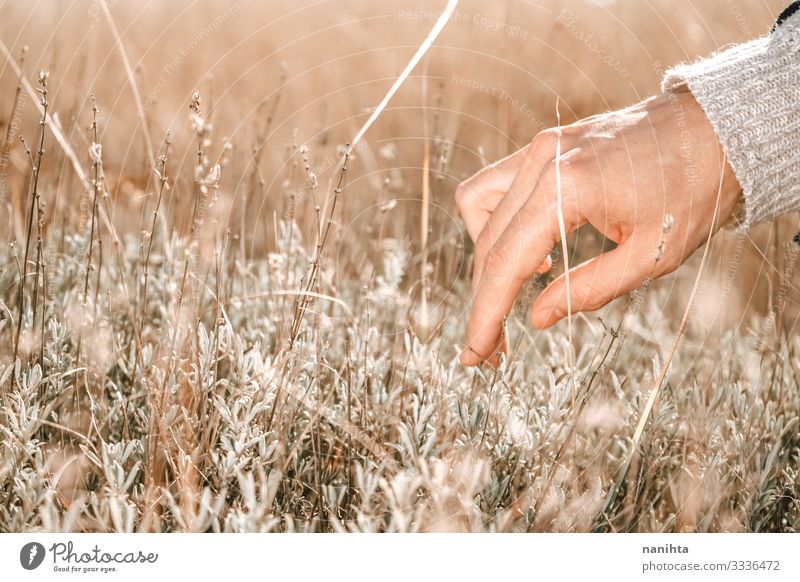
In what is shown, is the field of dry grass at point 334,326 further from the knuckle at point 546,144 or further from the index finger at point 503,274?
the knuckle at point 546,144

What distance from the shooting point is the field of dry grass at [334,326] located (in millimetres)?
1118

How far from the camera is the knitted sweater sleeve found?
1185mm

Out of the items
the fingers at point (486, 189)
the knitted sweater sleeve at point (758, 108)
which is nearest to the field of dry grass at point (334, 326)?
the fingers at point (486, 189)

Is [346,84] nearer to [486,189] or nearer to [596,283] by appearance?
[486,189]

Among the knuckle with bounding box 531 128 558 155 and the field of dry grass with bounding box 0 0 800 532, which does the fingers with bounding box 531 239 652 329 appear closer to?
the field of dry grass with bounding box 0 0 800 532

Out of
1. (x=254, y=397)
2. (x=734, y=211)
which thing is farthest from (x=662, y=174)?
(x=254, y=397)

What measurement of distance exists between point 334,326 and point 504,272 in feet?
1.74

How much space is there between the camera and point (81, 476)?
3.70 ft

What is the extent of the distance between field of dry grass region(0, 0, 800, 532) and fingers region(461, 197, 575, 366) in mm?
54

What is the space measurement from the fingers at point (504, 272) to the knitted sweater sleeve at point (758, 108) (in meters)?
0.27
